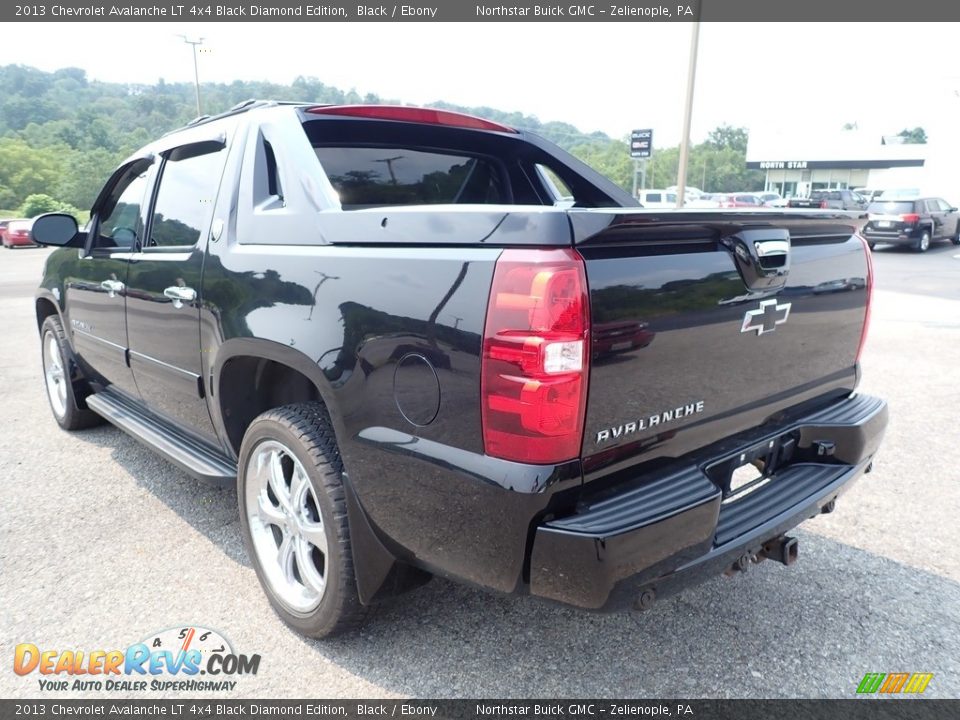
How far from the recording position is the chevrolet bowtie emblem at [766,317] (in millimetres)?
2229

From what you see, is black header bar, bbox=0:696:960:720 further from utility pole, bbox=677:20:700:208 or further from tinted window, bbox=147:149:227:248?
utility pole, bbox=677:20:700:208

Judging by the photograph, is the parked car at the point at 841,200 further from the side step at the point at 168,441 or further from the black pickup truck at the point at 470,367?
the side step at the point at 168,441

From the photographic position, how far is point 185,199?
324 centimetres

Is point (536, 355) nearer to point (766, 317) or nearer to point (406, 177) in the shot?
point (766, 317)

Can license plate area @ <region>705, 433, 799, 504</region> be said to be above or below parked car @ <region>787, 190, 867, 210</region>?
below

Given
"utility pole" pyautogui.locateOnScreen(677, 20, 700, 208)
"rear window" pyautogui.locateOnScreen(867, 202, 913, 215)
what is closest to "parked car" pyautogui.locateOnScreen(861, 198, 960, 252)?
"rear window" pyautogui.locateOnScreen(867, 202, 913, 215)

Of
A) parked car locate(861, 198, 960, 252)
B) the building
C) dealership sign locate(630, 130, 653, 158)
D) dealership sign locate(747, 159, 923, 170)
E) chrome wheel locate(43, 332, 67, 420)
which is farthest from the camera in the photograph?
the building

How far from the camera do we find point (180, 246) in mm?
3113

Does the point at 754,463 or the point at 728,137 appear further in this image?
the point at 728,137

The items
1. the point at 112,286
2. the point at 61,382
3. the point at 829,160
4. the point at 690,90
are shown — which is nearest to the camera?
the point at 112,286

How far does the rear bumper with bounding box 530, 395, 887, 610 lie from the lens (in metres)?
1.75

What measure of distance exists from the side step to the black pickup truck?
0.10ft

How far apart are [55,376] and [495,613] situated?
4192 millimetres

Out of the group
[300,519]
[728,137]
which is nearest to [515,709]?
[300,519]
